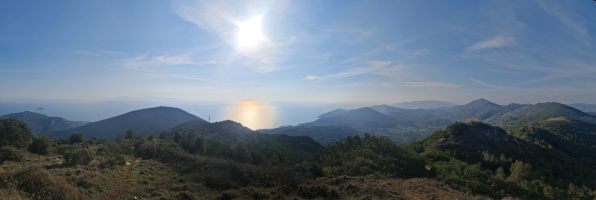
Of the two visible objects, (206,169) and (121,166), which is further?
(206,169)

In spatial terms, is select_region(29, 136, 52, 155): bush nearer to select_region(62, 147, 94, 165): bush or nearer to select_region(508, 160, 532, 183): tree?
select_region(62, 147, 94, 165): bush

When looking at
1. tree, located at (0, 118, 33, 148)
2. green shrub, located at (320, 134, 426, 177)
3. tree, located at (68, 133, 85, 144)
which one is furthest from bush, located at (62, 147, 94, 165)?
tree, located at (68, 133, 85, 144)

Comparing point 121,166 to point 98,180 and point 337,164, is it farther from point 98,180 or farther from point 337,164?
point 337,164

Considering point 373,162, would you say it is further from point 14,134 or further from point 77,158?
point 14,134

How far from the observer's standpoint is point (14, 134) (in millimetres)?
45250

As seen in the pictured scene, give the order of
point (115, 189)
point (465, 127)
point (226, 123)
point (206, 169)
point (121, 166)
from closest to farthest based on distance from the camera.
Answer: point (115, 189) → point (121, 166) → point (206, 169) → point (465, 127) → point (226, 123)

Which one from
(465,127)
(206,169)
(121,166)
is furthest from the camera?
(465,127)

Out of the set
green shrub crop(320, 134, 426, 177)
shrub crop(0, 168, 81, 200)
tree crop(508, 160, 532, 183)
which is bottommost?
tree crop(508, 160, 532, 183)

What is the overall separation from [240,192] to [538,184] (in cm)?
2759

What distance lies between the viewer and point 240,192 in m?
23.6

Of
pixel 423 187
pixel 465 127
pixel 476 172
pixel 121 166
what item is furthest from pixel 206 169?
pixel 465 127

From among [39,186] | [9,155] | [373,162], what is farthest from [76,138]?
[39,186]

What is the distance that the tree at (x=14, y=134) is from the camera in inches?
1730

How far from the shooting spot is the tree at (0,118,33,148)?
1730 inches
